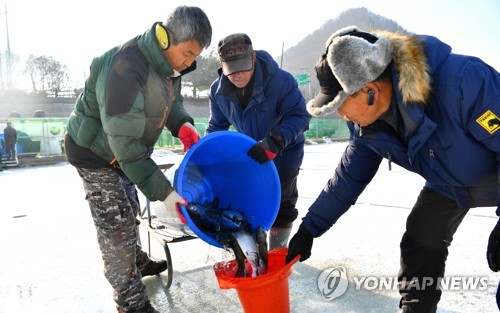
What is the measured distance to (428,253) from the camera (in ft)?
5.96

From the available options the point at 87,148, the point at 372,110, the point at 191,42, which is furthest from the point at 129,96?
the point at 372,110

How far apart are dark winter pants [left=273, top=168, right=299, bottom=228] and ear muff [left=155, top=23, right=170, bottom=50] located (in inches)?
52.4

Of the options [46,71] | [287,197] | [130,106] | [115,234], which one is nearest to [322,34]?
[46,71]

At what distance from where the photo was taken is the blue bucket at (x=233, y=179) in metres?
2.21

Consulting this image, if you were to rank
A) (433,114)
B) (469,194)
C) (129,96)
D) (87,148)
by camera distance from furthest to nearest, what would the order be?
(87,148), (129,96), (469,194), (433,114)

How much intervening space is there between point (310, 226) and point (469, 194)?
761 millimetres

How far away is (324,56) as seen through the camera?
157 cm

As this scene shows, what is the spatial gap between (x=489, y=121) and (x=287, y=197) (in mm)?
1684

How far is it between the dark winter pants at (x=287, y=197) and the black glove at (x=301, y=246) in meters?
0.83

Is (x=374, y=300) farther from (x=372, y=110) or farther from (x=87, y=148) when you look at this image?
(x=87, y=148)

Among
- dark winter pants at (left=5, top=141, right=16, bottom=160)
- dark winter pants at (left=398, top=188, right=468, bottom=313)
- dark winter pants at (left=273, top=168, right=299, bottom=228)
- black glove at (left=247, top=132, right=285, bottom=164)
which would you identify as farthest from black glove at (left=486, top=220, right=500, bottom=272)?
dark winter pants at (left=5, top=141, right=16, bottom=160)

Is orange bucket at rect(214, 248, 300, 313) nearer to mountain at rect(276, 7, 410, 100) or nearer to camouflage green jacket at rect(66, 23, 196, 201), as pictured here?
camouflage green jacket at rect(66, 23, 196, 201)

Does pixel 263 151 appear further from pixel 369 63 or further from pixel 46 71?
pixel 46 71


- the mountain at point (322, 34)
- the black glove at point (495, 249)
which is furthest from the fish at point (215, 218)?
the mountain at point (322, 34)
